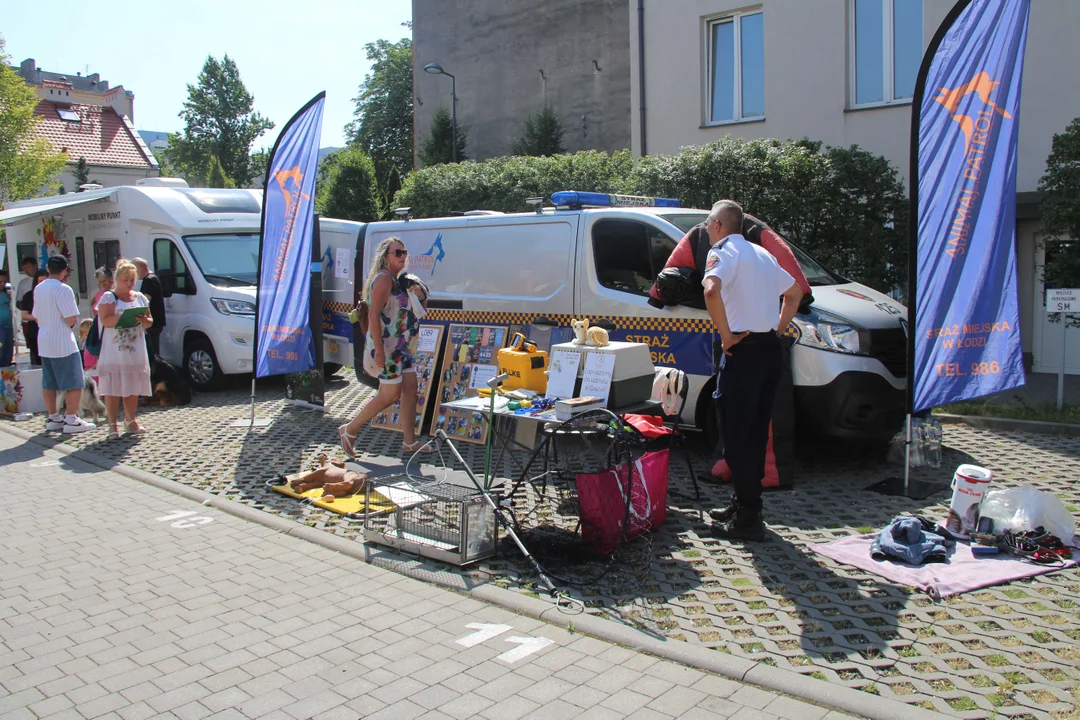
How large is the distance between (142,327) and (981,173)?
808cm

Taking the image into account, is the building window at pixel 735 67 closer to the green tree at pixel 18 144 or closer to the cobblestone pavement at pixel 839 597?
the cobblestone pavement at pixel 839 597

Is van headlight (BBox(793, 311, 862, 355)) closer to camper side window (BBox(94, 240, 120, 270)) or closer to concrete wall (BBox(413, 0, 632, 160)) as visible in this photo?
camper side window (BBox(94, 240, 120, 270))

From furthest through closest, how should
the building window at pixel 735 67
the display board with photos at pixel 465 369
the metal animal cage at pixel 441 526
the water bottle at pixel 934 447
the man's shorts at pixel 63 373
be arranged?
the building window at pixel 735 67
the man's shorts at pixel 63 373
the display board with photos at pixel 465 369
the water bottle at pixel 934 447
the metal animal cage at pixel 441 526

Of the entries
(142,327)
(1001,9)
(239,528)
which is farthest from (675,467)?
(142,327)

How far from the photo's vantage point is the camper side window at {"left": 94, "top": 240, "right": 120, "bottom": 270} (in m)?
12.7

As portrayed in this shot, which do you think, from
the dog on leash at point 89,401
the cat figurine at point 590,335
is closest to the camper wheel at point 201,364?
the dog on leash at point 89,401

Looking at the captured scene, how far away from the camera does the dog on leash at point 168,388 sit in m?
11.0

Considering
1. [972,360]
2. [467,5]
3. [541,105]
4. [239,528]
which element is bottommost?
[239,528]

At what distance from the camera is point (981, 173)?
20.6 feet

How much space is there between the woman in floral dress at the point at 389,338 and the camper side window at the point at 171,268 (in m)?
5.16

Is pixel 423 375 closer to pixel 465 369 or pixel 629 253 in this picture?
pixel 465 369

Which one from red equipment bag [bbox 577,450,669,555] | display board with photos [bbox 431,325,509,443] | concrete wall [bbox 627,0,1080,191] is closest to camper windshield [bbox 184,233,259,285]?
display board with photos [bbox 431,325,509,443]

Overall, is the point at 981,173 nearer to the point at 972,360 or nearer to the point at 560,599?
the point at 972,360

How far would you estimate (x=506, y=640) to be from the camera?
4.09 meters
